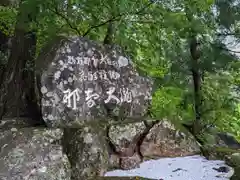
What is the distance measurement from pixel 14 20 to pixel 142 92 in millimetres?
2231

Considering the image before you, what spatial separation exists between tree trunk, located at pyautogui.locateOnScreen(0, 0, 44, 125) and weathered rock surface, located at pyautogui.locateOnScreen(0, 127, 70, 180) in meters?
1.09

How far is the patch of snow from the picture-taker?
12.6ft

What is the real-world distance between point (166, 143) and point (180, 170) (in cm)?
47

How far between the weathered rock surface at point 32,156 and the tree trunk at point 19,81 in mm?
1087

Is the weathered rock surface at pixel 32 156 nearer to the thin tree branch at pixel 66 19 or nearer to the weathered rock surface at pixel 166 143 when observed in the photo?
the weathered rock surface at pixel 166 143

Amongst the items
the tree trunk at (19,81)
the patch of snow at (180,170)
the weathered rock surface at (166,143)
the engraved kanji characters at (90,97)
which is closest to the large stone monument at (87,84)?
the engraved kanji characters at (90,97)

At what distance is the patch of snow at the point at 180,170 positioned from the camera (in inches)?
151

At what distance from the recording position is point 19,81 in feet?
16.6

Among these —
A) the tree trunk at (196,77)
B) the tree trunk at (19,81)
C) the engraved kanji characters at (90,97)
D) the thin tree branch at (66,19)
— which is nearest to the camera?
the engraved kanji characters at (90,97)

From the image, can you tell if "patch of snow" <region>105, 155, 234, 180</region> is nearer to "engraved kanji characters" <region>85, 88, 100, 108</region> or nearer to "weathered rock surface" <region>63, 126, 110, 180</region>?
"weathered rock surface" <region>63, 126, 110, 180</region>

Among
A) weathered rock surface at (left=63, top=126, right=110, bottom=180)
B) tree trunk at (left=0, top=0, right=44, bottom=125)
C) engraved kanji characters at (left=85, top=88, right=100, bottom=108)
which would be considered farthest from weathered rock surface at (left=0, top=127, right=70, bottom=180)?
tree trunk at (left=0, top=0, right=44, bottom=125)

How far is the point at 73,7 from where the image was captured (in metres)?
4.40

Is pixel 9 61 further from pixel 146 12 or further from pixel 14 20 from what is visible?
pixel 146 12

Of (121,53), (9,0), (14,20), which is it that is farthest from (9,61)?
(121,53)
